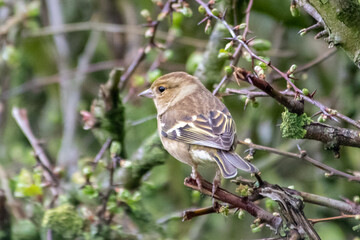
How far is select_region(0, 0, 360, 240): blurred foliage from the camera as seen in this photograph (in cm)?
376

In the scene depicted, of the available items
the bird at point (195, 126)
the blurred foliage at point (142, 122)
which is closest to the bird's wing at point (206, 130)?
the bird at point (195, 126)

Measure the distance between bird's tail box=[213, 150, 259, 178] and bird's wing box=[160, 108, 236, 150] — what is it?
6 centimetres

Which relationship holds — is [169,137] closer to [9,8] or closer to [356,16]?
[356,16]

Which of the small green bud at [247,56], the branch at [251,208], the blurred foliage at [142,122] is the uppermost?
the small green bud at [247,56]

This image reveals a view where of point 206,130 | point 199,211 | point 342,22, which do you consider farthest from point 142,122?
point 342,22

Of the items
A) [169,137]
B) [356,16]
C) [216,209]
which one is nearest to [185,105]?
[169,137]

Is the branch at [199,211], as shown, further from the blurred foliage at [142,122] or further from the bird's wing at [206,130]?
the bird's wing at [206,130]

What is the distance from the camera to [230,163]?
2.88 metres

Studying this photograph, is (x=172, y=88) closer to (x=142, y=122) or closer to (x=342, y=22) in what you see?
(x=142, y=122)

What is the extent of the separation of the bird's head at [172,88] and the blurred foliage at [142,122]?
0.45 feet

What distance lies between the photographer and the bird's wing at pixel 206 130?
3080mm

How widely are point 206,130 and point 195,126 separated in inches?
4.5

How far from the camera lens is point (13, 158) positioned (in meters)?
5.78

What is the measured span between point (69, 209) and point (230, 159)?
1327 millimetres
